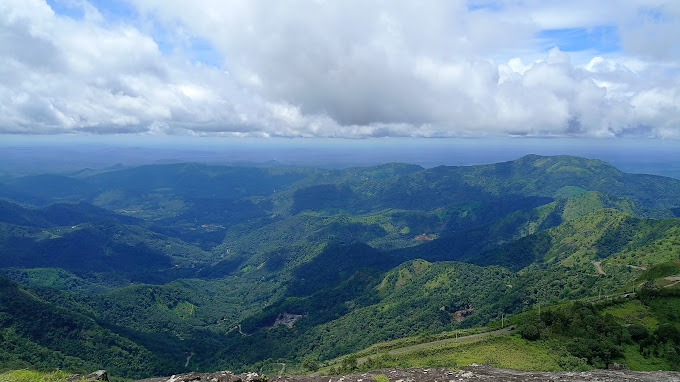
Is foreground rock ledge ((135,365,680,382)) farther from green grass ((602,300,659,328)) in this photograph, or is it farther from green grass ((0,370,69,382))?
green grass ((602,300,659,328))

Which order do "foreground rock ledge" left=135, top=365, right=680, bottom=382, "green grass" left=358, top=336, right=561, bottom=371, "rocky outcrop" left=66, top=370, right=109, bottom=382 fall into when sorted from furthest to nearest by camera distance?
1. "green grass" left=358, top=336, right=561, bottom=371
2. "rocky outcrop" left=66, top=370, right=109, bottom=382
3. "foreground rock ledge" left=135, top=365, right=680, bottom=382

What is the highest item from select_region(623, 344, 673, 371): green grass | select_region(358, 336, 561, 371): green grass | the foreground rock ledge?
the foreground rock ledge

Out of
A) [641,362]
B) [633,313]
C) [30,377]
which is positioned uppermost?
[30,377]

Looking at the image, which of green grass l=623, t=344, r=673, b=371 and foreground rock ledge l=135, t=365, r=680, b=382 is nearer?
foreground rock ledge l=135, t=365, r=680, b=382

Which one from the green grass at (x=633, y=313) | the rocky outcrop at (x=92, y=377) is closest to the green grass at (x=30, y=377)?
the rocky outcrop at (x=92, y=377)

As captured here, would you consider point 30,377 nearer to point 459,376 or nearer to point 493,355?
point 459,376

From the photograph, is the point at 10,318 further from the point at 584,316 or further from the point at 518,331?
the point at 584,316

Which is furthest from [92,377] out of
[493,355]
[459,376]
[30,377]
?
[493,355]

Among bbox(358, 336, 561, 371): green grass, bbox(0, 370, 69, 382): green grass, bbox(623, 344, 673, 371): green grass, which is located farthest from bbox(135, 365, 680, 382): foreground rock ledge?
bbox(623, 344, 673, 371): green grass

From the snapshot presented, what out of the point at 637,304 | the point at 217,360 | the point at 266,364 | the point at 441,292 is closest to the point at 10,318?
the point at 217,360

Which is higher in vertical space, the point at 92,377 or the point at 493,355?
the point at 92,377

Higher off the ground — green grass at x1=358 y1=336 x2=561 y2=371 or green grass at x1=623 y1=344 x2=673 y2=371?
green grass at x1=623 y1=344 x2=673 y2=371
